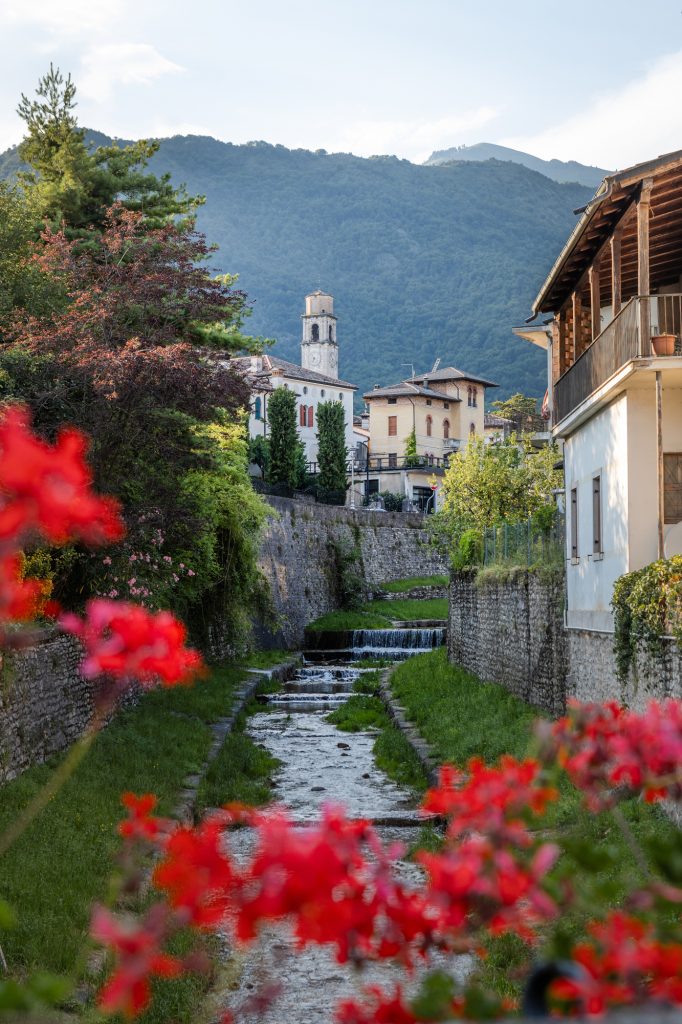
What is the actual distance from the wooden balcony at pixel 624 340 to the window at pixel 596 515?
1.28 metres

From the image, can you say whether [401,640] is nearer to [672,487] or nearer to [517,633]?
[517,633]

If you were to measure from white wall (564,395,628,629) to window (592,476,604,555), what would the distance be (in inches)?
4.5

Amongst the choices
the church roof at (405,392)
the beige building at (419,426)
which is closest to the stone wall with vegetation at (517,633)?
the beige building at (419,426)

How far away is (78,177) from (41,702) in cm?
1348

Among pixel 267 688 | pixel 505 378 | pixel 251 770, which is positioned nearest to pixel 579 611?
pixel 251 770

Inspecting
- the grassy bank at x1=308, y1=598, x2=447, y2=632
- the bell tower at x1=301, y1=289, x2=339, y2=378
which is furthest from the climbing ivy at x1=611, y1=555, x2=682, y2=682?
the bell tower at x1=301, y1=289, x2=339, y2=378

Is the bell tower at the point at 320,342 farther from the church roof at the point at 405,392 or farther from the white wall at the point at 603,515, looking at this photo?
the white wall at the point at 603,515

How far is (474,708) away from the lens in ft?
67.4

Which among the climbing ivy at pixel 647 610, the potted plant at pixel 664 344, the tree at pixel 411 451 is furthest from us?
the tree at pixel 411 451

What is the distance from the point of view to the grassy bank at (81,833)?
8078mm

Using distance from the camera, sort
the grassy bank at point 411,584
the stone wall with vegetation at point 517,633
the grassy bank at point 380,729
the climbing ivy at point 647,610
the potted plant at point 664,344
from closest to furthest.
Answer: the climbing ivy at point 647,610, the potted plant at point 664,344, the grassy bank at point 380,729, the stone wall with vegetation at point 517,633, the grassy bank at point 411,584

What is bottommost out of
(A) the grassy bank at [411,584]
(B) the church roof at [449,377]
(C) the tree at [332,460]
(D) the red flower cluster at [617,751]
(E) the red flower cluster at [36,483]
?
(A) the grassy bank at [411,584]

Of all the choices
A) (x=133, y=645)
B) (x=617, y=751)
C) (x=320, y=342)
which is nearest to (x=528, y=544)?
(x=617, y=751)

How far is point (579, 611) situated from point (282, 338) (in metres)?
147
